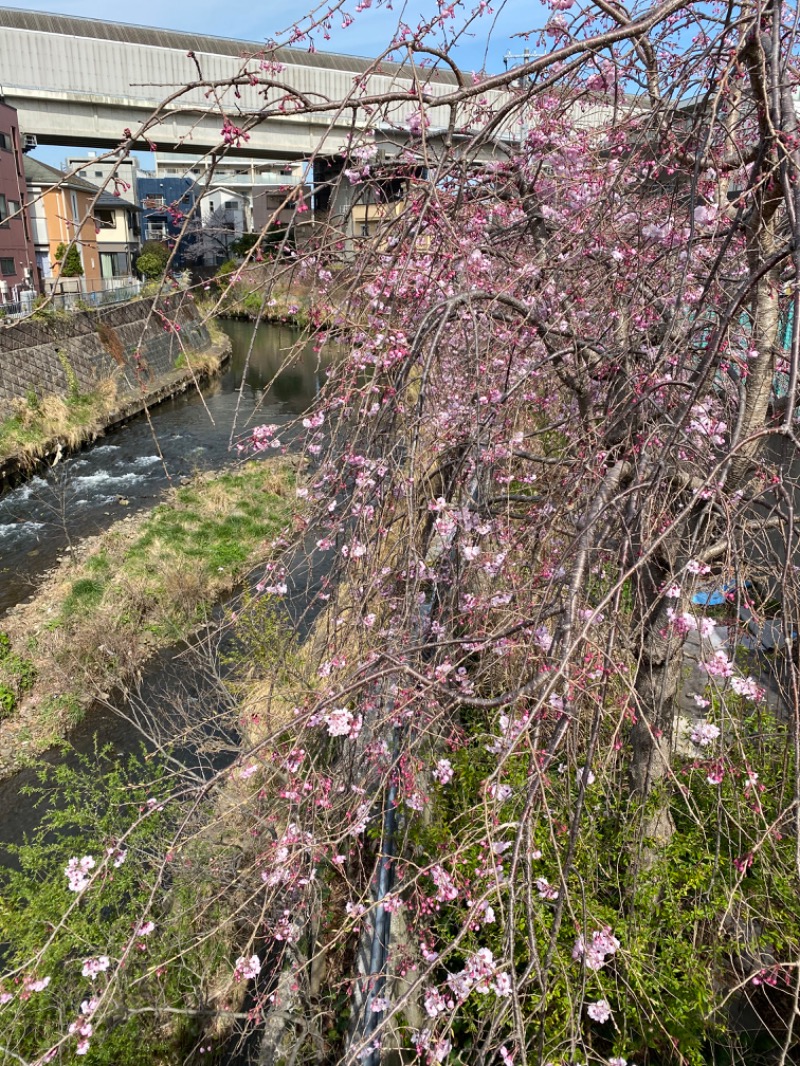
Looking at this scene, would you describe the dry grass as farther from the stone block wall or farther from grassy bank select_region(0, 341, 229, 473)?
the stone block wall

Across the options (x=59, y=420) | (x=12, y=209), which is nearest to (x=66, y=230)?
(x=12, y=209)

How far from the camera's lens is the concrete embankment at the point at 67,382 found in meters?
12.9

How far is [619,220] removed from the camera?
2.85 meters

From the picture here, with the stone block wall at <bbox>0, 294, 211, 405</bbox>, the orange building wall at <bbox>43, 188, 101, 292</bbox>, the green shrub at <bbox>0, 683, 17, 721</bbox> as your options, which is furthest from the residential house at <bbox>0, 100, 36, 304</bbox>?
the green shrub at <bbox>0, 683, 17, 721</bbox>

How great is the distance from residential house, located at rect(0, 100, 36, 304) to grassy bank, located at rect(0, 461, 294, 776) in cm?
1268

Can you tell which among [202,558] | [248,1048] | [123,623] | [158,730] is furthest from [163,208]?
[202,558]

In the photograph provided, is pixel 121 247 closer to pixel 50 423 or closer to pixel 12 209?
pixel 12 209

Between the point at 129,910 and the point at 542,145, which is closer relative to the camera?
the point at 542,145

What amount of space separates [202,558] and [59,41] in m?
13.5

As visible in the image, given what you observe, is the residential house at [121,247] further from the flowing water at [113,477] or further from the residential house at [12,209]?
the flowing water at [113,477]

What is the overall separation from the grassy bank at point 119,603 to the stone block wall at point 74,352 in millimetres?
2730

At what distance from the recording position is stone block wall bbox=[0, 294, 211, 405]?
529 inches

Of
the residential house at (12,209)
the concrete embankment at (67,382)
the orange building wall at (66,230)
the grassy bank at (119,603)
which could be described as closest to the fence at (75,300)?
the concrete embankment at (67,382)

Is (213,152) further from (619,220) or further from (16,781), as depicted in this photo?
(16,781)
